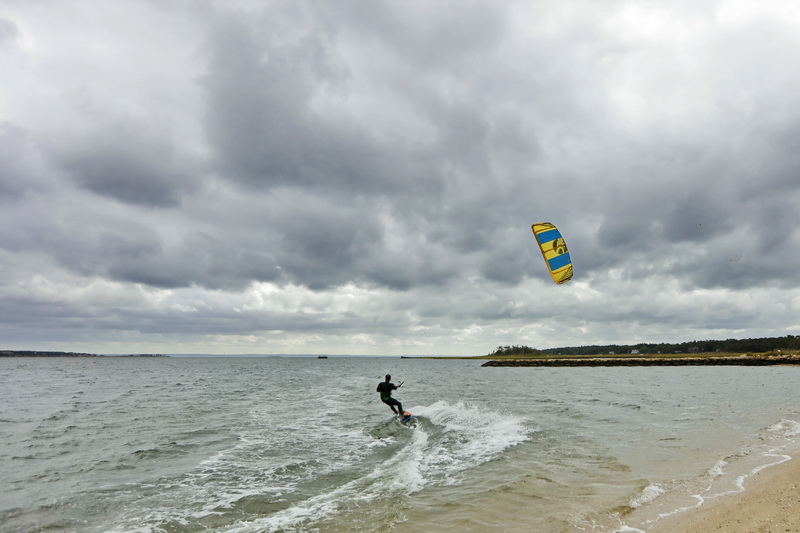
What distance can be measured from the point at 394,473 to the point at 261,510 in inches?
148

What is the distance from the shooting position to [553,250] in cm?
1520

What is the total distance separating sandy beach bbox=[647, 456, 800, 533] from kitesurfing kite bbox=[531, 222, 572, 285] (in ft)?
24.8

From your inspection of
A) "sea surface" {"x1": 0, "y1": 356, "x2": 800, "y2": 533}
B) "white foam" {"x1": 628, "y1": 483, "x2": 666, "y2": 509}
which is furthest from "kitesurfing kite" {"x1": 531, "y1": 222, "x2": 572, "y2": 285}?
"white foam" {"x1": 628, "y1": 483, "x2": 666, "y2": 509}

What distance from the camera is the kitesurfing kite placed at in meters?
14.8

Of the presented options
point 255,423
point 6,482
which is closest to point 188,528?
point 6,482

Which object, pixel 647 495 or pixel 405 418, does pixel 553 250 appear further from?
pixel 405 418

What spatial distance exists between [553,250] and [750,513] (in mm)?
9376

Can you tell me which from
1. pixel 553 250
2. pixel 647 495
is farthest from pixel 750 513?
pixel 553 250

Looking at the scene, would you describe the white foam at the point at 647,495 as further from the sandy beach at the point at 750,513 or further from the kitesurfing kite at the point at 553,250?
the kitesurfing kite at the point at 553,250

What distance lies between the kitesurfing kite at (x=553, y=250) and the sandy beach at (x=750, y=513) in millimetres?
7544

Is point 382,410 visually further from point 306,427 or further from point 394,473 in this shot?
point 394,473

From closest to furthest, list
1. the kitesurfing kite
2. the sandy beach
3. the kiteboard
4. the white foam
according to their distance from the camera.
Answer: the sandy beach < the white foam < the kitesurfing kite < the kiteboard

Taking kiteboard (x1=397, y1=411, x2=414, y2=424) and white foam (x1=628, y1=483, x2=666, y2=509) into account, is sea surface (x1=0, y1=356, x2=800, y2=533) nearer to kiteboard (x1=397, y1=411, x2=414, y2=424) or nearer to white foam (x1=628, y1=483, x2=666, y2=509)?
white foam (x1=628, y1=483, x2=666, y2=509)

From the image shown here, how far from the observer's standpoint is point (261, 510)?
8906mm
